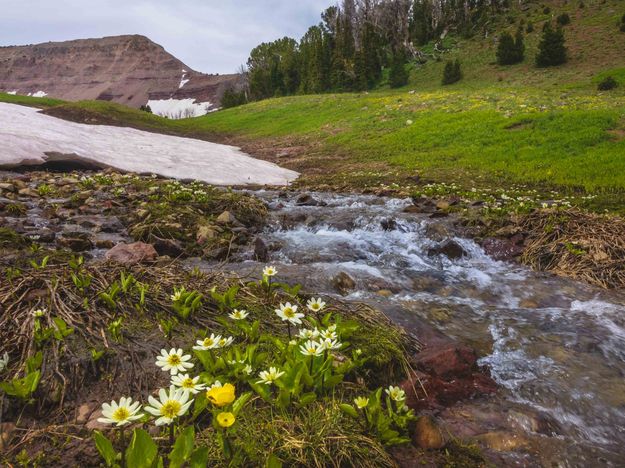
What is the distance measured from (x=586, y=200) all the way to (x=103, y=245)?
10421 mm

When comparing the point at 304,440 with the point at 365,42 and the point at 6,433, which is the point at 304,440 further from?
the point at 365,42

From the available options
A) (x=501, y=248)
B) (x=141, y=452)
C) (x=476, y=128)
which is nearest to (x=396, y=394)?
(x=141, y=452)

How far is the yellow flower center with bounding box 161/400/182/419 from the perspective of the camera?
1.67 meters

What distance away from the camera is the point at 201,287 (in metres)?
3.37

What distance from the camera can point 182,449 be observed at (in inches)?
64.5

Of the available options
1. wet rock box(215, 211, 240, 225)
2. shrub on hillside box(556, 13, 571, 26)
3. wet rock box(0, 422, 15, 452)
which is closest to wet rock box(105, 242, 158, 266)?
wet rock box(215, 211, 240, 225)

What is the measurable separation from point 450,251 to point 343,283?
268 cm

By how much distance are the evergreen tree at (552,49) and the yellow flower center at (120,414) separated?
168 feet

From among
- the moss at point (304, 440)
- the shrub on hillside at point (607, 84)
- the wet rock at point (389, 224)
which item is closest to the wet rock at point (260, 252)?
the wet rock at point (389, 224)

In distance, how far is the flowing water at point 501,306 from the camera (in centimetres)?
282

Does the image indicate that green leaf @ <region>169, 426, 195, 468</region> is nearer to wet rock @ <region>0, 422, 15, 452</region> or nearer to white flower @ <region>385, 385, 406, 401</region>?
wet rock @ <region>0, 422, 15, 452</region>

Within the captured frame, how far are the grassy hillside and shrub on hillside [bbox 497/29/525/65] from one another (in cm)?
121

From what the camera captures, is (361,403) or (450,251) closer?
(361,403)

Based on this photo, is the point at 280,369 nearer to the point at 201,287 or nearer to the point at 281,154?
the point at 201,287
